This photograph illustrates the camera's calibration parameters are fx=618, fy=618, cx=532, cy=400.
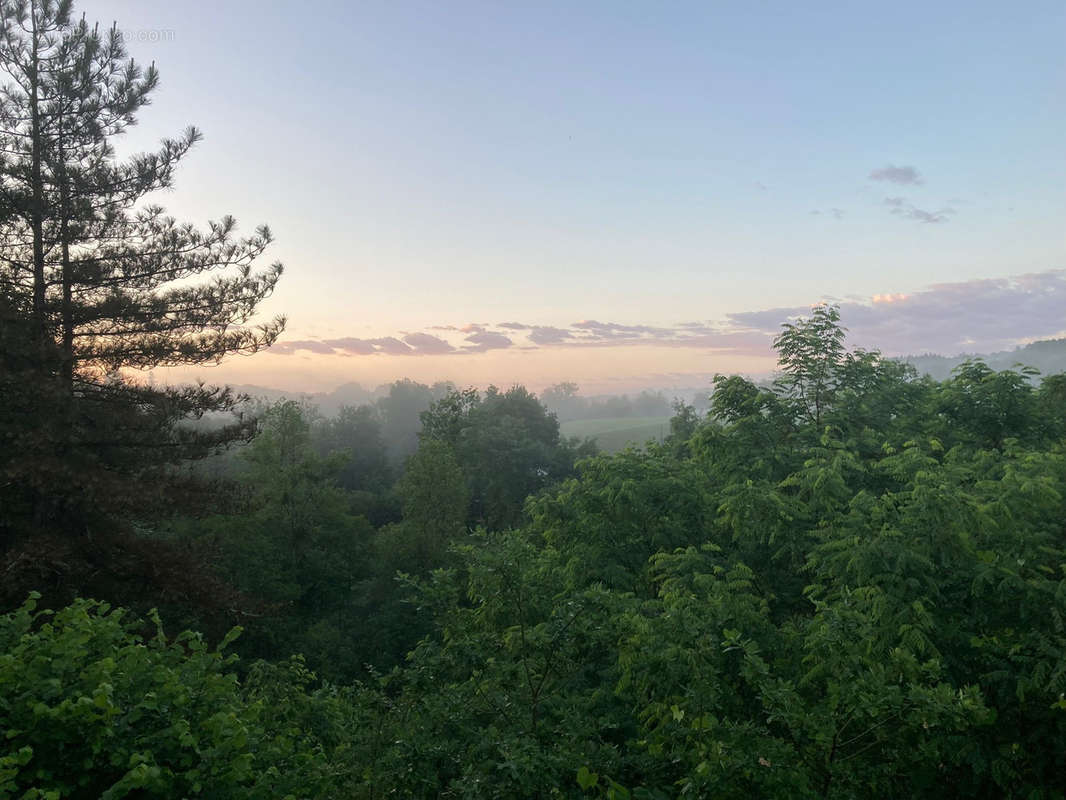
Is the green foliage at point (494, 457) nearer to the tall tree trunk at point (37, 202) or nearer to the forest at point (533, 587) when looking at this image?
the forest at point (533, 587)

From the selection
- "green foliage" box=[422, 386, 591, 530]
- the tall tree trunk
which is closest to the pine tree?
the tall tree trunk

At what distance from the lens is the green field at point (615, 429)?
134 m

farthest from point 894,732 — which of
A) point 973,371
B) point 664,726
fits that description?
point 973,371

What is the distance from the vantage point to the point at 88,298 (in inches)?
596

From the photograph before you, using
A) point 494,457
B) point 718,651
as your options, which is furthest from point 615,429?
point 718,651

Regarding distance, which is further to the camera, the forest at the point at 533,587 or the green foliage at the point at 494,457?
the green foliage at the point at 494,457

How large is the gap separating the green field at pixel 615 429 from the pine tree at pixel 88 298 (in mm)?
111972

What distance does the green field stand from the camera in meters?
134

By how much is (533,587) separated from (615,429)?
490 ft

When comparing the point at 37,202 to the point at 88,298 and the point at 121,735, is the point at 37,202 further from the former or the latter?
the point at 121,735

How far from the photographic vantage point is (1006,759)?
22.6 ft

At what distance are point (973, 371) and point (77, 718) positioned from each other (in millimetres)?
21181

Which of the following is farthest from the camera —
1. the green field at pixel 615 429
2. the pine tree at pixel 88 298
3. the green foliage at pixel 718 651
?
the green field at pixel 615 429

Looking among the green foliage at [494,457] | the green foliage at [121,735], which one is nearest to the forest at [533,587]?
the green foliage at [121,735]
